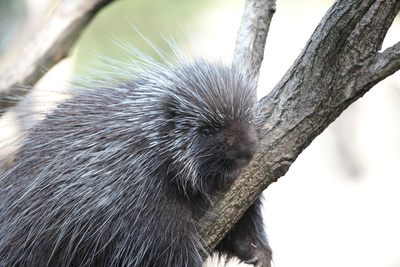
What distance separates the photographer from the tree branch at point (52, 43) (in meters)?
3.65

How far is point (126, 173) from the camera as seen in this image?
7.82 feet

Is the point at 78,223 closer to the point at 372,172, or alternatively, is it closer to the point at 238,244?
the point at 238,244

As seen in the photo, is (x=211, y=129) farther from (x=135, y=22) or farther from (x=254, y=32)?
(x=135, y=22)

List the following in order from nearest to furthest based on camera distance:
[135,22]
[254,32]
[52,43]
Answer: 1. [254,32]
2. [52,43]
3. [135,22]

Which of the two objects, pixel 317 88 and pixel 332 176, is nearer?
pixel 317 88

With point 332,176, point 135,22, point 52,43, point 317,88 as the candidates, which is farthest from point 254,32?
point 135,22

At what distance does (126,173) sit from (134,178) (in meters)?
0.05

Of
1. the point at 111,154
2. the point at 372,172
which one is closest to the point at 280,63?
the point at 372,172

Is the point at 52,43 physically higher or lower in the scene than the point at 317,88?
lower

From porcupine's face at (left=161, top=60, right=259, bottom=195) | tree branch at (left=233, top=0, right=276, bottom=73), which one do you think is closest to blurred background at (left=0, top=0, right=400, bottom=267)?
tree branch at (left=233, top=0, right=276, bottom=73)

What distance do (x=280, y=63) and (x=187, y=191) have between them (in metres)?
6.14

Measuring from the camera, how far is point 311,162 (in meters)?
8.38

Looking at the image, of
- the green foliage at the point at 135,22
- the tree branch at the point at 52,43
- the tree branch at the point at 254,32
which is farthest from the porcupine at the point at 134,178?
the green foliage at the point at 135,22

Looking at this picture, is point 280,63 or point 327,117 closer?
point 327,117
